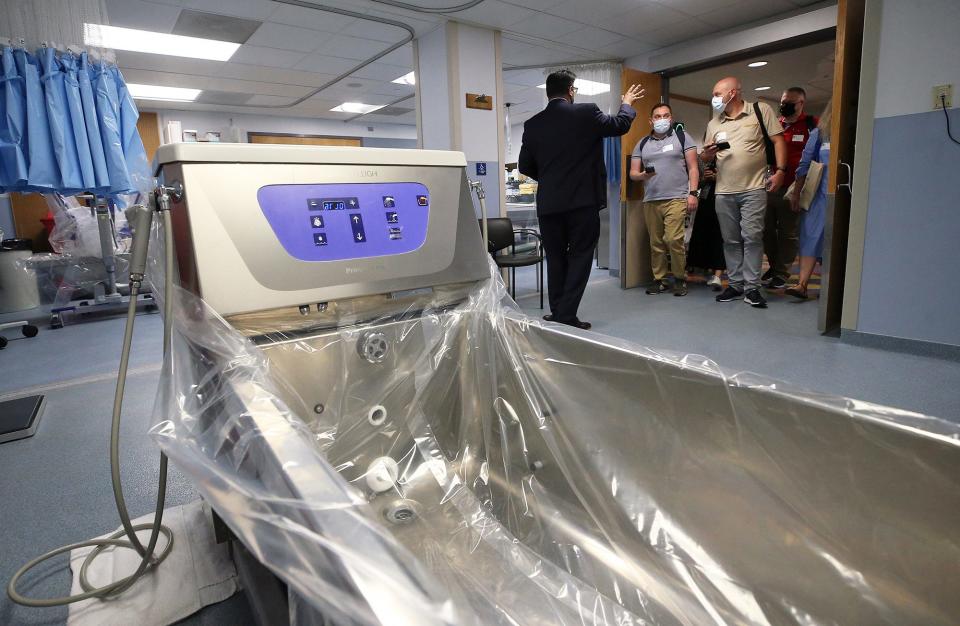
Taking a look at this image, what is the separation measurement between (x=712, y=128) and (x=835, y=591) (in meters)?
3.68

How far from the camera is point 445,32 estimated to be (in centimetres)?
403

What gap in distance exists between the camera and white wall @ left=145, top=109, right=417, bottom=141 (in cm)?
726

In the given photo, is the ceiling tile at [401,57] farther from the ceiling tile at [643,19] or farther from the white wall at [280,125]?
the white wall at [280,125]

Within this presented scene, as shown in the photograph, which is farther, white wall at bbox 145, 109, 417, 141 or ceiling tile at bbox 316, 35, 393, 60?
white wall at bbox 145, 109, 417, 141

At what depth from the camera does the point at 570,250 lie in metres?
2.99

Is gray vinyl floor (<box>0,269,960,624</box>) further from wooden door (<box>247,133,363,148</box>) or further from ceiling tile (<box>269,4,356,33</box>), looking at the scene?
wooden door (<box>247,133,363,148</box>)

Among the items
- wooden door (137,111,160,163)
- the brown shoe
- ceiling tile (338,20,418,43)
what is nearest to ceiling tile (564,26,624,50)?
ceiling tile (338,20,418,43)

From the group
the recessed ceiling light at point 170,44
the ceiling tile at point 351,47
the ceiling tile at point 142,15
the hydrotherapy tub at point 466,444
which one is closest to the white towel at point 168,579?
the hydrotherapy tub at point 466,444

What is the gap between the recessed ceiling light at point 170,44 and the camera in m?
4.09

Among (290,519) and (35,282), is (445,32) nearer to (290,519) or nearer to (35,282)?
(35,282)

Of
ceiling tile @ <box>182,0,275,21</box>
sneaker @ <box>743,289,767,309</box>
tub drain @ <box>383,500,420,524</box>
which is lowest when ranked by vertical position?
sneaker @ <box>743,289,767,309</box>

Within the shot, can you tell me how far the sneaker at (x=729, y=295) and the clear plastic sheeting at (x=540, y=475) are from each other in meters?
3.20

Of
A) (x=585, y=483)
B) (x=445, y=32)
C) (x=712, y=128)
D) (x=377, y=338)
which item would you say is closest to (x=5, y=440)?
(x=377, y=338)

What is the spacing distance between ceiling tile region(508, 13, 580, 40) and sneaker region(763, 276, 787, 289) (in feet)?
8.41
